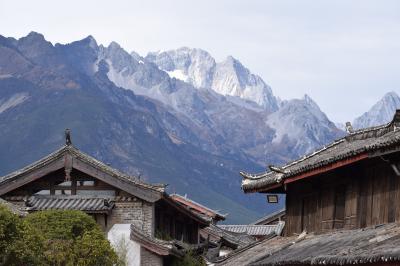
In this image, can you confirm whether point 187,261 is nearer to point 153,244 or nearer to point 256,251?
point 153,244

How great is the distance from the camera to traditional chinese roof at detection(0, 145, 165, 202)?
125ft

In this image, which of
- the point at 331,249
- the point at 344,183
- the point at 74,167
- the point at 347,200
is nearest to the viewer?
the point at 331,249

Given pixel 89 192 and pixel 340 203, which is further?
pixel 89 192

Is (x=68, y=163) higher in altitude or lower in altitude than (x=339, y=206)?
higher

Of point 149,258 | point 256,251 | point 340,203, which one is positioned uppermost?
point 340,203

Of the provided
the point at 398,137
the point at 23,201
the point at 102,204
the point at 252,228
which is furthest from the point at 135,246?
the point at 252,228

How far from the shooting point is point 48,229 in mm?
31125

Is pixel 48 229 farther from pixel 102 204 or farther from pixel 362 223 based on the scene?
pixel 362 223

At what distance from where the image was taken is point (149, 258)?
3722 centimetres

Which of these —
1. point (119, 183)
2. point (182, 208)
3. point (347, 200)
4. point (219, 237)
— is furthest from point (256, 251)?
point (219, 237)

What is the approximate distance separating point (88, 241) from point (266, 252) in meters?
7.19

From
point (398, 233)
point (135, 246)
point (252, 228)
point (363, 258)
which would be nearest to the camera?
point (363, 258)

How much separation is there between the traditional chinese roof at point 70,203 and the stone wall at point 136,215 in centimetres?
61

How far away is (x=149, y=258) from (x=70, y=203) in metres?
4.25
